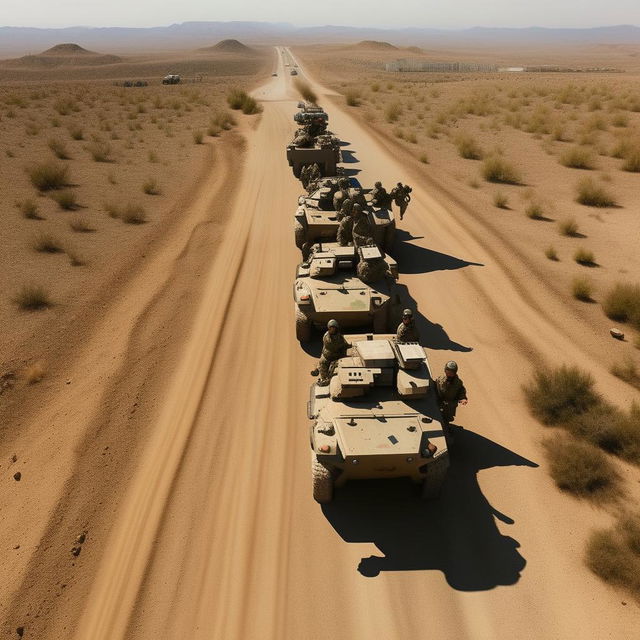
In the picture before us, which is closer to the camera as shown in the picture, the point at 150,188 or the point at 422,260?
the point at 422,260

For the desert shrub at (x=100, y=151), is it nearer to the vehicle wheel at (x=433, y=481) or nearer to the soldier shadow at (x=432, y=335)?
the soldier shadow at (x=432, y=335)

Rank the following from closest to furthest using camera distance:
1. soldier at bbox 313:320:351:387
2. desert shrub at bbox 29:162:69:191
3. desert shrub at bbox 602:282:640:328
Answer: soldier at bbox 313:320:351:387
desert shrub at bbox 602:282:640:328
desert shrub at bbox 29:162:69:191

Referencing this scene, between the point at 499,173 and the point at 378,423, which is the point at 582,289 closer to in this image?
the point at 378,423

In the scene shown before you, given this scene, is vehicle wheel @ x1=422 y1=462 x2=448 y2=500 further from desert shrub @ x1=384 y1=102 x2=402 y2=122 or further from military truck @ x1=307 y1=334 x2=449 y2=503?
desert shrub @ x1=384 y1=102 x2=402 y2=122

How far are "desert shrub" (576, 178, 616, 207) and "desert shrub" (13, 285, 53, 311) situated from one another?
686 inches

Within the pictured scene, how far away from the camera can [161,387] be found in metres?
8.94

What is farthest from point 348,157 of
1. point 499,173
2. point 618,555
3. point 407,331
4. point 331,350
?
point 618,555

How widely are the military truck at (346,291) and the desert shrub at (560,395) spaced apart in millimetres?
2775

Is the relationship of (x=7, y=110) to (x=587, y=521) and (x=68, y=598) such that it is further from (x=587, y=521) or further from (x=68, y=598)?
(x=587, y=521)

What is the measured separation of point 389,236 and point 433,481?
8199 mm

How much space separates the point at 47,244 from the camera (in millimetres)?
13828

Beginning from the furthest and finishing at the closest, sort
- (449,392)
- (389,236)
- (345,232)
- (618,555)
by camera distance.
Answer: (389,236)
(345,232)
(449,392)
(618,555)

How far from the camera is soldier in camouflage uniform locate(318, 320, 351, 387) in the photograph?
7488 mm

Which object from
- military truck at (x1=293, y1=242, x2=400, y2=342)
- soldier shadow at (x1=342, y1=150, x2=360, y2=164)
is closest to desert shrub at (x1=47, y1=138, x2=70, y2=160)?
soldier shadow at (x1=342, y1=150, x2=360, y2=164)
